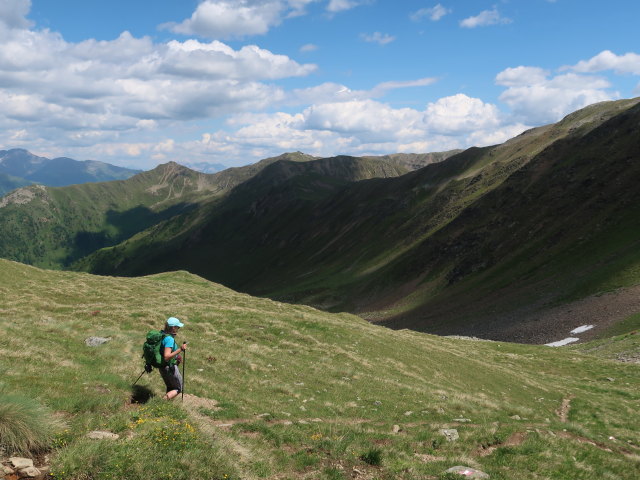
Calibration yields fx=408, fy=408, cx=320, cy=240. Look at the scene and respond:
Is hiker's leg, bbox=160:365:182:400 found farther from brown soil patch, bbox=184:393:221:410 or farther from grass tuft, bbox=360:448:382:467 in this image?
grass tuft, bbox=360:448:382:467

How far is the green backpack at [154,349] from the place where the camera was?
13.7 meters

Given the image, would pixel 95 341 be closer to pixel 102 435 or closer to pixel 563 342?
pixel 102 435

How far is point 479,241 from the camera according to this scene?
108 meters

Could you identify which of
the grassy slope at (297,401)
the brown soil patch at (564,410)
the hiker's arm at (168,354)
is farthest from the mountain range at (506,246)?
the hiker's arm at (168,354)

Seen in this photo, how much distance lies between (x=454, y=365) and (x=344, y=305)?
86105mm

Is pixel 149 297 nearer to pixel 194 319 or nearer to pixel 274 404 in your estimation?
pixel 194 319

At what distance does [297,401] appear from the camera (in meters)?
18.3

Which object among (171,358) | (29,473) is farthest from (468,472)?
(29,473)

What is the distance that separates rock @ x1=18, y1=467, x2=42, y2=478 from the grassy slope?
38 centimetres

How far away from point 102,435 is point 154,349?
3.97 metres

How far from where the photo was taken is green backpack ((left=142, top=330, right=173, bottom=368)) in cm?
1370

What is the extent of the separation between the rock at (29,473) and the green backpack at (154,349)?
524 cm

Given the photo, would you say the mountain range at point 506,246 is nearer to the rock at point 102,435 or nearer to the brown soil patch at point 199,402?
the brown soil patch at point 199,402

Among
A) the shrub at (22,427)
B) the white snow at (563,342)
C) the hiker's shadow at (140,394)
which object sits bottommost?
the white snow at (563,342)
